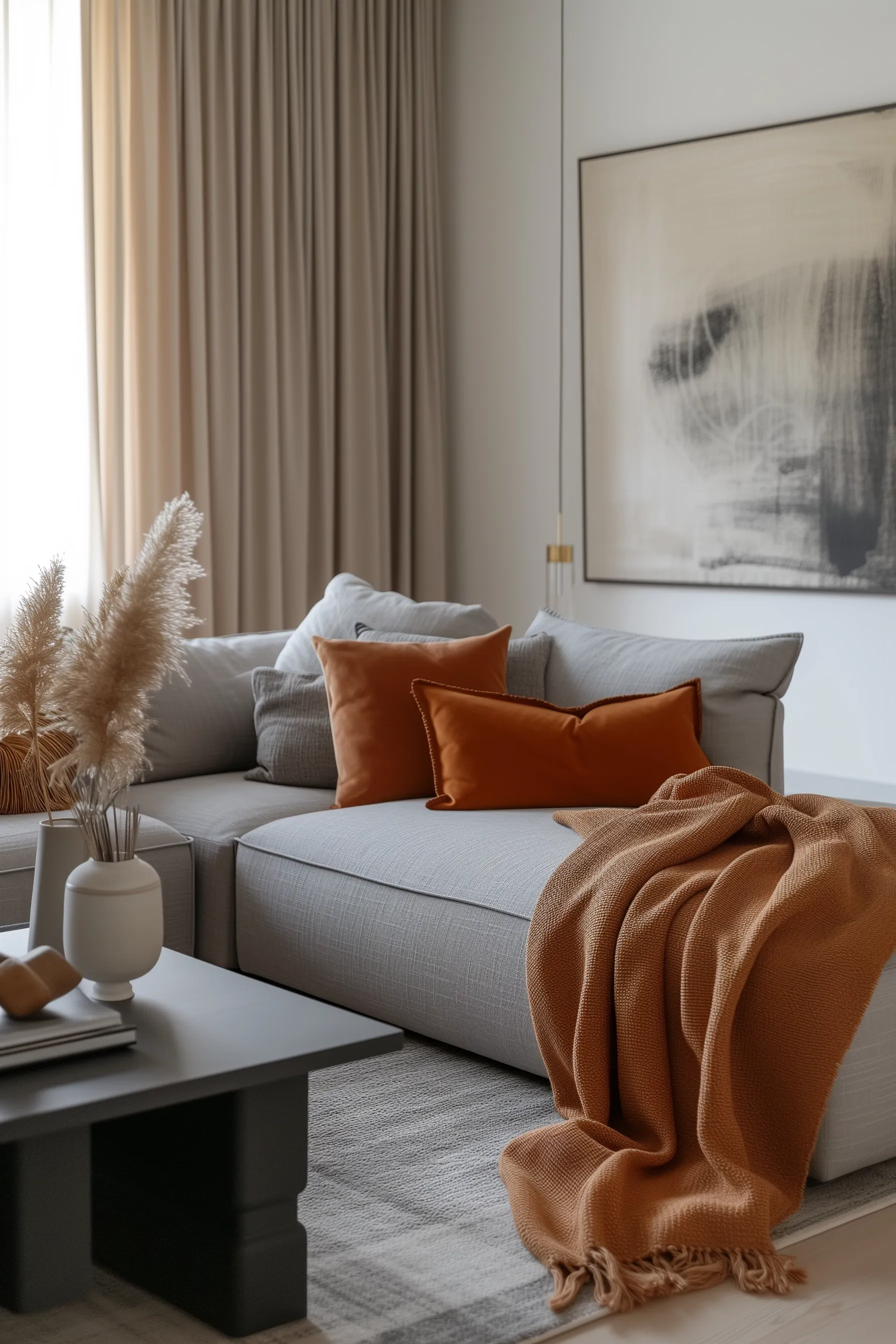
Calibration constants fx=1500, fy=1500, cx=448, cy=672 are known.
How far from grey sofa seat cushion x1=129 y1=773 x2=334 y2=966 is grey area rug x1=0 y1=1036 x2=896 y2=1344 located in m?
0.59

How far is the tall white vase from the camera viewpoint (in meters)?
2.20

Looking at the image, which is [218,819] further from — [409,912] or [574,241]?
[574,241]

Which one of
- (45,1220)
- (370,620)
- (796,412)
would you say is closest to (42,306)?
(370,620)

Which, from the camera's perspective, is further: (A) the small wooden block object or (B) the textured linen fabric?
(B) the textured linen fabric

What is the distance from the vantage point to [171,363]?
509 cm

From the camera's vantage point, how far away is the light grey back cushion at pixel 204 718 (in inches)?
149

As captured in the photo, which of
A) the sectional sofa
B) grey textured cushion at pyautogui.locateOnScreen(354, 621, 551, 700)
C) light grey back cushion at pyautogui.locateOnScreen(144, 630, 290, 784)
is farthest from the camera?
light grey back cushion at pyautogui.locateOnScreen(144, 630, 290, 784)

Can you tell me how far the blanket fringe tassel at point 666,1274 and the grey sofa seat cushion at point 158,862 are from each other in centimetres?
136

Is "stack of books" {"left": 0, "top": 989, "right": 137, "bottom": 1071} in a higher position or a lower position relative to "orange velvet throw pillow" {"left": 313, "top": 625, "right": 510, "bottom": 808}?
lower

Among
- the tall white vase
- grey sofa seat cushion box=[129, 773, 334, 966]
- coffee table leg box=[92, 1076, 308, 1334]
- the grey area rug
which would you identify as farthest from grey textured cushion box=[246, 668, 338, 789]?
coffee table leg box=[92, 1076, 308, 1334]

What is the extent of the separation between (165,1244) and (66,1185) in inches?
9.8

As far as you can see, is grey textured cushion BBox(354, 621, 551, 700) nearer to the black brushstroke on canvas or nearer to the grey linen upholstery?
the grey linen upholstery

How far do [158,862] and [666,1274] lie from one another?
1.59 metres

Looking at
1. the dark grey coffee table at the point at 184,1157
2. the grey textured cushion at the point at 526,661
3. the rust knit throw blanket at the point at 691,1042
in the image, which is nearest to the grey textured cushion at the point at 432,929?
the rust knit throw blanket at the point at 691,1042
